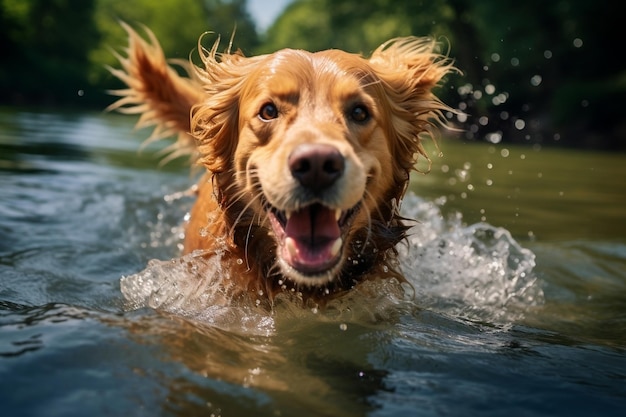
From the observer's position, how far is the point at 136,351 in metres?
3.07

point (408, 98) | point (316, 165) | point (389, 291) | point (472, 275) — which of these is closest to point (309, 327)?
point (389, 291)

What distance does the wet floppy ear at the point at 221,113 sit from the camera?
4.41 metres

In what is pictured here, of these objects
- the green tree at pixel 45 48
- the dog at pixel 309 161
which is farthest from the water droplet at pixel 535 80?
the dog at pixel 309 161


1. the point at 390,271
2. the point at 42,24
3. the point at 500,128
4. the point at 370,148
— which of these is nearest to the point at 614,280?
the point at 390,271

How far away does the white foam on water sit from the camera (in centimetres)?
398

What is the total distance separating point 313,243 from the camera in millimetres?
3623

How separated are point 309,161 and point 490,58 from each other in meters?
28.6

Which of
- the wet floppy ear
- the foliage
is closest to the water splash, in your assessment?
the wet floppy ear

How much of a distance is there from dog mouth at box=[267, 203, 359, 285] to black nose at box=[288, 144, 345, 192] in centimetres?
20

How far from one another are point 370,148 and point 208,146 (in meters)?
1.05

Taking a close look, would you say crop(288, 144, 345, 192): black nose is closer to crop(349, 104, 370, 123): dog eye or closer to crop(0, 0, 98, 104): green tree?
crop(349, 104, 370, 123): dog eye

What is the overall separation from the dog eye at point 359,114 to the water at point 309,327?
3.08 feet

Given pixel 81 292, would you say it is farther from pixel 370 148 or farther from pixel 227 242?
pixel 370 148

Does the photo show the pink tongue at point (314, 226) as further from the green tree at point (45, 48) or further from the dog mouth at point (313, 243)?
the green tree at point (45, 48)
